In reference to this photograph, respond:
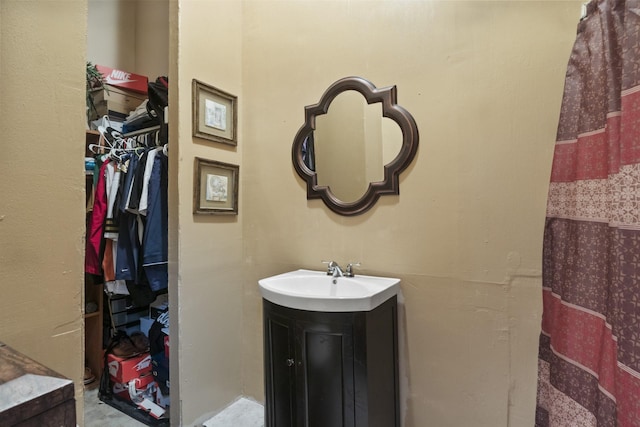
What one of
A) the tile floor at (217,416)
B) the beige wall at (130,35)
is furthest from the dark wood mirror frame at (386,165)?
the beige wall at (130,35)

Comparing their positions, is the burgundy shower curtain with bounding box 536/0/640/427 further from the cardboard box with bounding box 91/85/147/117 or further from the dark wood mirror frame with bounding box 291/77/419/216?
the cardboard box with bounding box 91/85/147/117

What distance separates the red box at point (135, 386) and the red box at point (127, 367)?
0.09 ft

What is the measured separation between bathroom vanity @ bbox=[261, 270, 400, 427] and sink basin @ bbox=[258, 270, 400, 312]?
0.07 ft

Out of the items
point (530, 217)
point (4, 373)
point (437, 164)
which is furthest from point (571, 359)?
point (4, 373)

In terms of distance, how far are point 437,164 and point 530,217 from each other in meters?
0.40

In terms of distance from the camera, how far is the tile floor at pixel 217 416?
1.65 meters

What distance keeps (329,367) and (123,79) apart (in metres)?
2.61

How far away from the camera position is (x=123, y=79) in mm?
2471

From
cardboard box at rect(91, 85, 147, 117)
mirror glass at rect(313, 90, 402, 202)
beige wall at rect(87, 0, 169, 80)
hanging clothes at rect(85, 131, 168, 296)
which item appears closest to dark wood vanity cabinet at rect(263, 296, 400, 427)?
mirror glass at rect(313, 90, 402, 202)

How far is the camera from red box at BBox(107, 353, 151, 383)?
197 cm

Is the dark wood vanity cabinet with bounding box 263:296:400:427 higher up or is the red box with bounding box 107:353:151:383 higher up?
the dark wood vanity cabinet with bounding box 263:296:400:427

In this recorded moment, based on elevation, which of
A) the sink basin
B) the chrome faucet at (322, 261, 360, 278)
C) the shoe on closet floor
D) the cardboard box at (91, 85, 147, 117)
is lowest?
the shoe on closet floor

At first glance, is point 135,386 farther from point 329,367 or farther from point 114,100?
point 114,100

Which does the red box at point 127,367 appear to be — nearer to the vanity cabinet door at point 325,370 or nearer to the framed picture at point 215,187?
the framed picture at point 215,187
